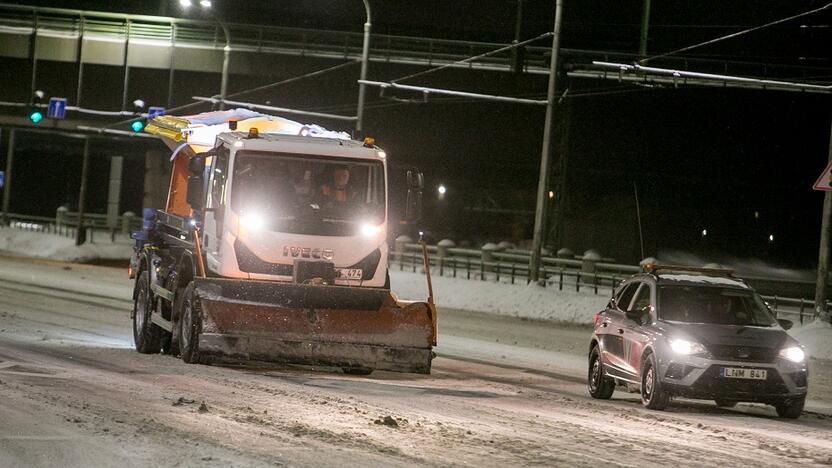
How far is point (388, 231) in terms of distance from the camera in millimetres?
15945

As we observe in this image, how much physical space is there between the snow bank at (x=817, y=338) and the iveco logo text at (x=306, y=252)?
13.6 m

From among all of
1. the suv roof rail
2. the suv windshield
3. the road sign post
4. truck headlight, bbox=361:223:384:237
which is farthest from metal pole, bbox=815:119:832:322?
the road sign post

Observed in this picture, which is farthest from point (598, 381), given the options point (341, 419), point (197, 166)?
point (197, 166)

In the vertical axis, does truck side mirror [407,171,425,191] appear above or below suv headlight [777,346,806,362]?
above

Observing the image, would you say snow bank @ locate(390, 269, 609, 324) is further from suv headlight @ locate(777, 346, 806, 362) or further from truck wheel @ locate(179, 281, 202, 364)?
suv headlight @ locate(777, 346, 806, 362)

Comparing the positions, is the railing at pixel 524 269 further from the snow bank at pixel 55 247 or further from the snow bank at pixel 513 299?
the snow bank at pixel 55 247

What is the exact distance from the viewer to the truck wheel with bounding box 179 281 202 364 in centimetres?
1508

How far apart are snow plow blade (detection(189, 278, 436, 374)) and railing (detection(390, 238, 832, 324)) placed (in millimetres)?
16874

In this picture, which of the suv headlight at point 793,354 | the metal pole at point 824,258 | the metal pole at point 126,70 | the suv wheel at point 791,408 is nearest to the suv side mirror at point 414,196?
the suv headlight at point 793,354

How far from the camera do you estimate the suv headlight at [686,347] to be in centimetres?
1382

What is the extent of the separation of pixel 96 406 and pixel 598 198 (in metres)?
58.9

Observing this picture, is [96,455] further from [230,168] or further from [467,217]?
[467,217]

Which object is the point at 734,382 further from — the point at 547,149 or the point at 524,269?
the point at 524,269

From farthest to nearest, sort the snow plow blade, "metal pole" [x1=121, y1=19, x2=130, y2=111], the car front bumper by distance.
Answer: "metal pole" [x1=121, y1=19, x2=130, y2=111]
the snow plow blade
the car front bumper
